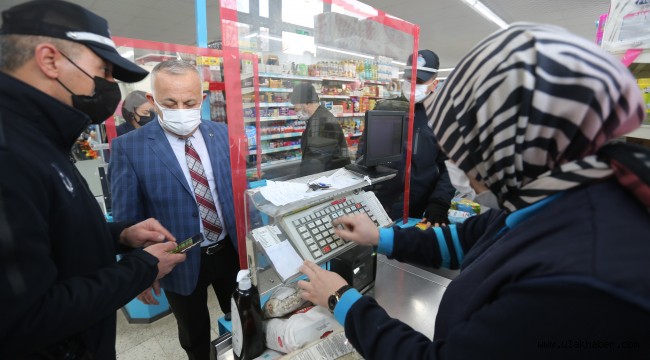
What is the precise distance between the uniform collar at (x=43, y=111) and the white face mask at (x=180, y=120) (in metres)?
0.64

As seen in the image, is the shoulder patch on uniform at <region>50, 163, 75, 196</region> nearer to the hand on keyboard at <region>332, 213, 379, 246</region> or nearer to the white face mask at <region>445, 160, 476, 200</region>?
the hand on keyboard at <region>332, 213, 379, 246</region>

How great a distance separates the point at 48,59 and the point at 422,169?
1935 millimetres

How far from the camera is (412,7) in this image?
7.62 meters

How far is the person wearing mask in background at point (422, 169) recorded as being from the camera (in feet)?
6.30

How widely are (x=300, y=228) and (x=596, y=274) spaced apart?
2.65ft

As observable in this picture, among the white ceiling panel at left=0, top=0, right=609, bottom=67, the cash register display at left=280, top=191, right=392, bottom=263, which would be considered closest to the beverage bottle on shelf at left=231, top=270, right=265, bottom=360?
the cash register display at left=280, top=191, right=392, bottom=263

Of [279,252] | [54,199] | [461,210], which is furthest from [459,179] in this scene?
[461,210]

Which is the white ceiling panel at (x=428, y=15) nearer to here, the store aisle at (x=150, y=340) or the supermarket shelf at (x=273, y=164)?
the store aisle at (x=150, y=340)

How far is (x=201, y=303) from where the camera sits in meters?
1.75

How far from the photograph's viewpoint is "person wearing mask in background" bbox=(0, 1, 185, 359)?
2.14ft

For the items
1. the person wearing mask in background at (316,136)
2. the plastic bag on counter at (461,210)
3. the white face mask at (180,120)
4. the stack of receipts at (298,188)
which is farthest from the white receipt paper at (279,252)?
the plastic bag on counter at (461,210)

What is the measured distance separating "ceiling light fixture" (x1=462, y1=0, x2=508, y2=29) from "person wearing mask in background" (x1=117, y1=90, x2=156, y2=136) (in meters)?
7.30

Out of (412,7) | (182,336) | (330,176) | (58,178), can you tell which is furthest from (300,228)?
(412,7)

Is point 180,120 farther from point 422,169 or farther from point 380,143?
point 422,169
